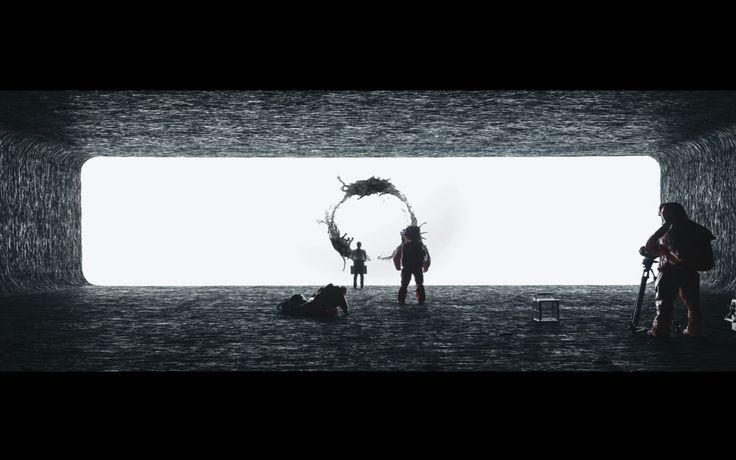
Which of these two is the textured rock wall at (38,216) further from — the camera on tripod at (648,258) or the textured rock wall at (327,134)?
the camera on tripod at (648,258)

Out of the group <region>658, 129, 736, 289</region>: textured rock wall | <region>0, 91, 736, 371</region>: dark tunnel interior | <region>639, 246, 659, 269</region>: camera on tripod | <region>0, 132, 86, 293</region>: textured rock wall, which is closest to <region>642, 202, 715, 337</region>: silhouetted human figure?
<region>639, 246, 659, 269</region>: camera on tripod

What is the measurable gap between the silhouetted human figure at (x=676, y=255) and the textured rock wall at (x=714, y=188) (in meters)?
6.63

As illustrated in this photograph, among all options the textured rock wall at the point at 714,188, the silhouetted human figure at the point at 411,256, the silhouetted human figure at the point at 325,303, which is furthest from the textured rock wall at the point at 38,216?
the textured rock wall at the point at 714,188

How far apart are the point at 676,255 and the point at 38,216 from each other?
14.3 m

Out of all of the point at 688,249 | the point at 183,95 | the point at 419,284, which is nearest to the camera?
the point at 688,249

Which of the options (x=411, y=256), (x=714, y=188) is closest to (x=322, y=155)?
(x=411, y=256)

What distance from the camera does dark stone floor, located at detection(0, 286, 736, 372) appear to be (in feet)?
21.9

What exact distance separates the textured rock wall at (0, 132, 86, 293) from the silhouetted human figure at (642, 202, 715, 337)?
1269cm

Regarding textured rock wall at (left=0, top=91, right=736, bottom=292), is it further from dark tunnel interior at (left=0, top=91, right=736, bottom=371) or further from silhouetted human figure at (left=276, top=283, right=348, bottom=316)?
silhouetted human figure at (left=276, top=283, right=348, bottom=316)
